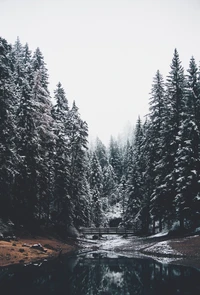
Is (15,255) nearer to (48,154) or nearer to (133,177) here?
(48,154)

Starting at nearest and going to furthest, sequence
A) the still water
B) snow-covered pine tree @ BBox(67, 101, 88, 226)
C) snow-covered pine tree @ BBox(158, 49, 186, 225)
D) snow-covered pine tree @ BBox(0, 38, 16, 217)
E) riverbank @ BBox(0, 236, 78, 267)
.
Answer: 1. the still water
2. riverbank @ BBox(0, 236, 78, 267)
3. snow-covered pine tree @ BBox(0, 38, 16, 217)
4. snow-covered pine tree @ BBox(158, 49, 186, 225)
5. snow-covered pine tree @ BBox(67, 101, 88, 226)

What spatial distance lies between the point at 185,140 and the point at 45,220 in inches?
847

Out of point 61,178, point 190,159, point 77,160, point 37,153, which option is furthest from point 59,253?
point 77,160

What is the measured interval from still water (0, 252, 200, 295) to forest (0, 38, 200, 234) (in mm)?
12207

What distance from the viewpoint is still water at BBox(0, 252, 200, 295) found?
13250 millimetres

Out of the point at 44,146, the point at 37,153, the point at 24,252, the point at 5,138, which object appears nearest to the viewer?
the point at 24,252

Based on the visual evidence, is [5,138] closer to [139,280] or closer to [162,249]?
[162,249]

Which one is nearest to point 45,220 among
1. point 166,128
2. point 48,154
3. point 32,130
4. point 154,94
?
point 48,154

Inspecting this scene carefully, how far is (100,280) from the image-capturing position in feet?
53.0

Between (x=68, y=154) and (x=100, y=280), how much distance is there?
30.4 metres

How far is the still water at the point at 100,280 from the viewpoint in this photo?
13.2 m

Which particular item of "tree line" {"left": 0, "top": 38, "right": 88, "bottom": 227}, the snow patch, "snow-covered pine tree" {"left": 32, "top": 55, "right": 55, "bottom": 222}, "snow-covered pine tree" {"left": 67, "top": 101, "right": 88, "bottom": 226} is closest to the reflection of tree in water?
the snow patch

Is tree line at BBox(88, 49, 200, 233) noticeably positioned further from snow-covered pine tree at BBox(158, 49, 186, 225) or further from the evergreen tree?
the evergreen tree

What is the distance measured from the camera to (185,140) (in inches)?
1352
